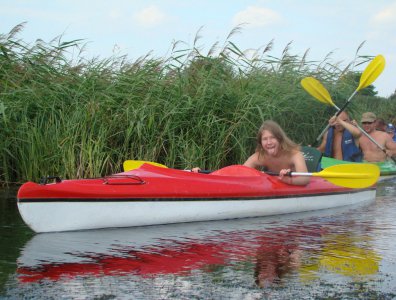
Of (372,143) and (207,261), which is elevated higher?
(372,143)

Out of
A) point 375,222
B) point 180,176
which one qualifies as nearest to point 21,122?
point 180,176

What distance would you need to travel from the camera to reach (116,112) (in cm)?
812

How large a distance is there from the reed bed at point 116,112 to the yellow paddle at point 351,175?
1534 mm

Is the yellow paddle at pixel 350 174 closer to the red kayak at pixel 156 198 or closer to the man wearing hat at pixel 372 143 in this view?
the red kayak at pixel 156 198

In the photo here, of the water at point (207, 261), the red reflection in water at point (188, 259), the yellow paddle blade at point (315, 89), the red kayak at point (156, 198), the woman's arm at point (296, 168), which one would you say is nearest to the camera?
the water at point (207, 261)

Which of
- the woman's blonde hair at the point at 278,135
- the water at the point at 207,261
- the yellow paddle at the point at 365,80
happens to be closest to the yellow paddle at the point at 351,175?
the woman's blonde hair at the point at 278,135

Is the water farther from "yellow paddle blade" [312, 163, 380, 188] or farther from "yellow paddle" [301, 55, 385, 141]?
"yellow paddle" [301, 55, 385, 141]

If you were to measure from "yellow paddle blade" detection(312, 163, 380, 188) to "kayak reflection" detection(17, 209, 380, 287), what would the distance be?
3.40 feet

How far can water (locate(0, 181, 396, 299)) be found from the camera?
3492 millimetres

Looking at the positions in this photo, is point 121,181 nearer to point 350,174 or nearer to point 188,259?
point 188,259

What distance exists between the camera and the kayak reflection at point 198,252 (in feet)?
13.0

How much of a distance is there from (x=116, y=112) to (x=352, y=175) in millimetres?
2796

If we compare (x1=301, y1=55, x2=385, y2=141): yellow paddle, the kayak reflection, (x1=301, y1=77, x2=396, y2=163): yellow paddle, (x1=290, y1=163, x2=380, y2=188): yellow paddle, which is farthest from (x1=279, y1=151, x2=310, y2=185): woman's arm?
(x1=301, y1=77, x2=396, y2=163): yellow paddle

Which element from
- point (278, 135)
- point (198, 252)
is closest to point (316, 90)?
point (278, 135)
